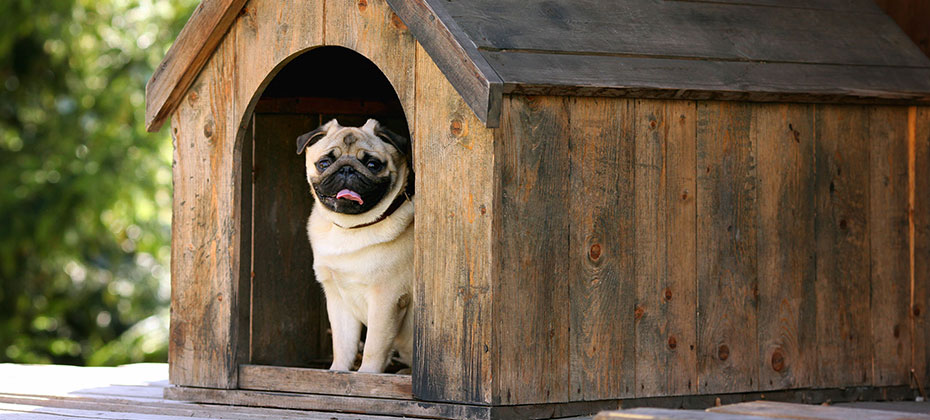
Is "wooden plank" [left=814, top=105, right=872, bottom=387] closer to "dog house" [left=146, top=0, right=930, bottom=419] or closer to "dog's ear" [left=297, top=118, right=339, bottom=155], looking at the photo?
"dog house" [left=146, top=0, right=930, bottom=419]

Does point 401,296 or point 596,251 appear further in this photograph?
point 401,296

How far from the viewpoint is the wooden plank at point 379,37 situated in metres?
4.20

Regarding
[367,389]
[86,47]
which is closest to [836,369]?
[367,389]

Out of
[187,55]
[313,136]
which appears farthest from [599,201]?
[187,55]

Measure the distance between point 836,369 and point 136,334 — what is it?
22.8 ft

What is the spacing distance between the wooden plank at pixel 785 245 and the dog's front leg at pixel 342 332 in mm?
1615

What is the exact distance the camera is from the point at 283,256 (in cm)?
543

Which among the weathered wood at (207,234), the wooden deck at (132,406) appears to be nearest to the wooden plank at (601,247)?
the wooden deck at (132,406)

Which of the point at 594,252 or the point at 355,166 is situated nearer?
the point at 594,252

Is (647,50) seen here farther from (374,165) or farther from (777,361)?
(777,361)

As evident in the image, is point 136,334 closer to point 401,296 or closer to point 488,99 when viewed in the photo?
point 401,296

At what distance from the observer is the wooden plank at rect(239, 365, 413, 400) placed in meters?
4.25

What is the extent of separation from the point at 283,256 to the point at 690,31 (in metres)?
2.10

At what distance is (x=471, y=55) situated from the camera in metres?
3.91
